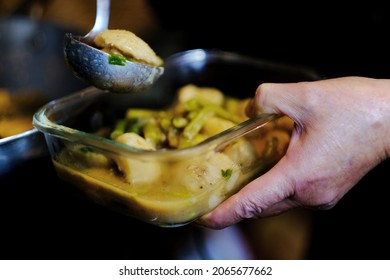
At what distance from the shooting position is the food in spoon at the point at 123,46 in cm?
90

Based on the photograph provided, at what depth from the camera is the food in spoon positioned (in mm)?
905

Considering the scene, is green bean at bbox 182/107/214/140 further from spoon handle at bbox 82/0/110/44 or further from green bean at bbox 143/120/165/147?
spoon handle at bbox 82/0/110/44

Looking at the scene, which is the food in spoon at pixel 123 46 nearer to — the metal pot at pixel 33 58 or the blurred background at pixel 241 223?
the blurred background at pixel 241 223

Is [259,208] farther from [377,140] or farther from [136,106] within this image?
[136,106]

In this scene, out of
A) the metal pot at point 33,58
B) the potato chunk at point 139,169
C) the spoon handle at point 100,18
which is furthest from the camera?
the metal pot at point 33,58

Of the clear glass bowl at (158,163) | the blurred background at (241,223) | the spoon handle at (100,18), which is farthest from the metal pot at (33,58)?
the spoon handle at (100,18)

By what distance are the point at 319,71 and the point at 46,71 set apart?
34.0 inches

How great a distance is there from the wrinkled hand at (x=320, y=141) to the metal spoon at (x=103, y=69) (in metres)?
0.26

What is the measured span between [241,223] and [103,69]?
2.42ft

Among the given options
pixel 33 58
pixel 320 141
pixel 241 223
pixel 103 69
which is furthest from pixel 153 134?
pixel 33 58

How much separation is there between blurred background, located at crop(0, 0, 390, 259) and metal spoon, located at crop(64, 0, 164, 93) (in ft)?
0.79

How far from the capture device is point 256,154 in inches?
38.0

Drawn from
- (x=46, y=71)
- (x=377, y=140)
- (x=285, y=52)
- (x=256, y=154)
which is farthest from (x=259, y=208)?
(x=46, y=71)

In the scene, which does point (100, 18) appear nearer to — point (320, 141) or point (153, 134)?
point (153, 134)
